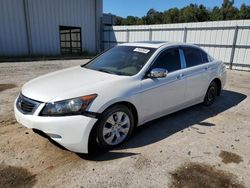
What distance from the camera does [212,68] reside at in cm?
508

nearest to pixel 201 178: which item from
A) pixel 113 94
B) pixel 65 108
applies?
pixel 113 94

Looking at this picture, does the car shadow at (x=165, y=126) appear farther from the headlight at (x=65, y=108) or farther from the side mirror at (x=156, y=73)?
the side mirror at (x=156, y=73)

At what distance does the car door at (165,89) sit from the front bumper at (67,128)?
3.42 feet

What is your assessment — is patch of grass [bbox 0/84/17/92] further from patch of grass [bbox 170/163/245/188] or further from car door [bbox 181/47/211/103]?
patch of grass [bbox 170/163/245/188]

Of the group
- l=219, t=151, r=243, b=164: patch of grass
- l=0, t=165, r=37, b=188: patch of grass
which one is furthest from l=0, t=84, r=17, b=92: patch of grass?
l=219, t=151, r=243, b=164: patch of grass

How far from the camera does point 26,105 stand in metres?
3.01

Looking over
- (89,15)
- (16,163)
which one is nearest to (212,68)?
(16,163)

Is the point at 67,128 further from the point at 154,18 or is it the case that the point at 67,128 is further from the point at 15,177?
the point at 154,18

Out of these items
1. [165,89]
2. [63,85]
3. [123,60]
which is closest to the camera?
[63,85]

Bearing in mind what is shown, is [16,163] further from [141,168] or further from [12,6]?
[12,6]

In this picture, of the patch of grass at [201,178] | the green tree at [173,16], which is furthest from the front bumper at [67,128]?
the green tree at [173,16]

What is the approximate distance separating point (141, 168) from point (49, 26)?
15533 millimetres

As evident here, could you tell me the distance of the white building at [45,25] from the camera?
1438 cm

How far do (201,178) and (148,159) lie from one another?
0.71 m
